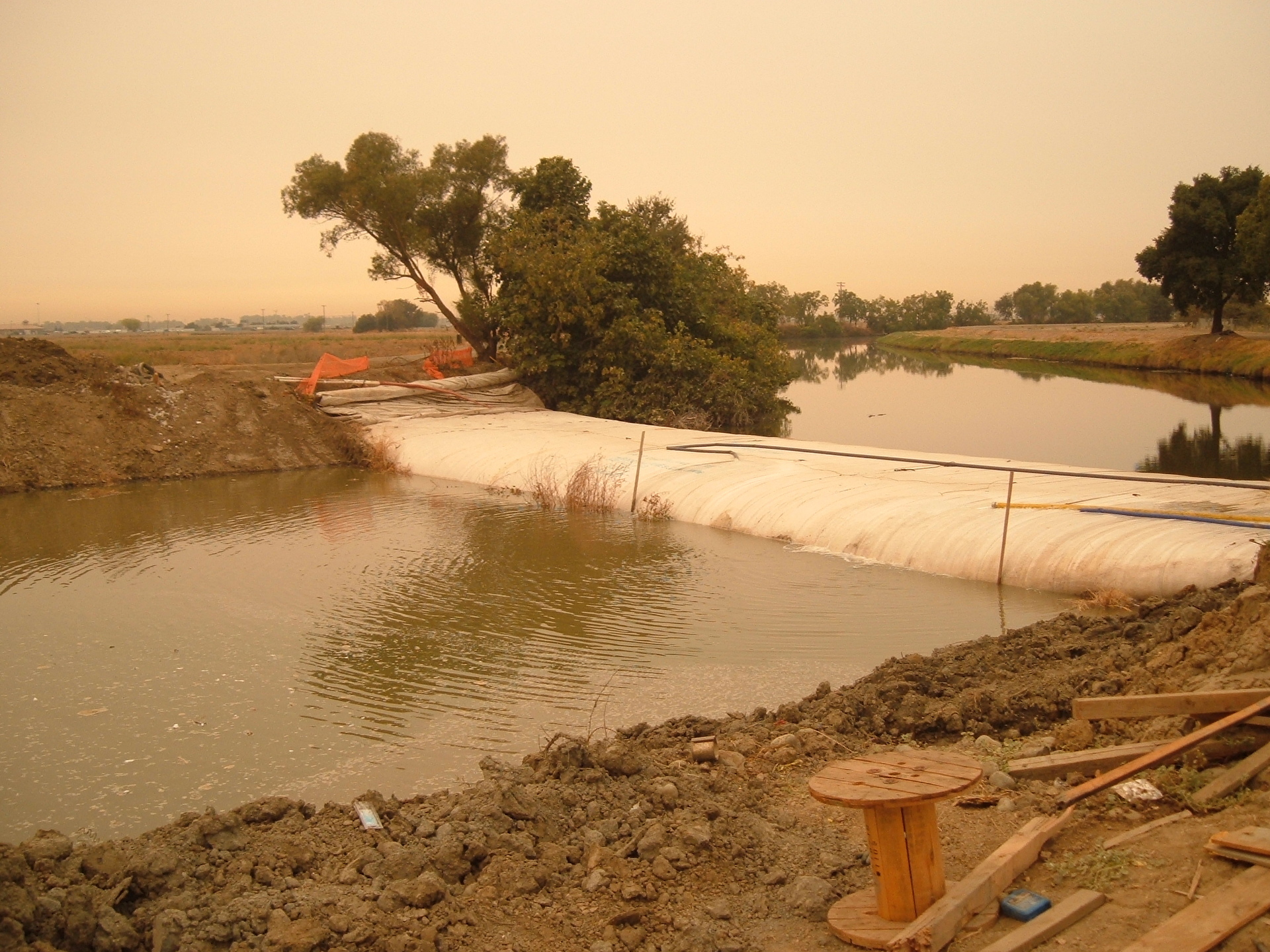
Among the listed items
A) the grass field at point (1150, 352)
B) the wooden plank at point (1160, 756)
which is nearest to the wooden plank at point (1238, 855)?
the wooden plank at point (1160, 756)

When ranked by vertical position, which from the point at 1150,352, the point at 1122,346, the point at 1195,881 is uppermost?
the point at 1122,346

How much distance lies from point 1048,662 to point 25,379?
1914cm

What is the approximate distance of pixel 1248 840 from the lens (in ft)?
10.6

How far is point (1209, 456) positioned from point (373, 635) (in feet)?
57.3

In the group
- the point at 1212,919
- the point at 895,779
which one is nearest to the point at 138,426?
the point at 895,779

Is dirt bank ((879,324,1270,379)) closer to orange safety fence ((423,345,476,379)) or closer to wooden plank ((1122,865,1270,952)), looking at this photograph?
orange safety fence ((423,345,476,379))

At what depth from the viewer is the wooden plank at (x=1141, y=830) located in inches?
141

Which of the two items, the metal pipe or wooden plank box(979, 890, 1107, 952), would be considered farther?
the metal pipe

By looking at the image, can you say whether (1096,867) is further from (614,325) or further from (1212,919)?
(614,325)

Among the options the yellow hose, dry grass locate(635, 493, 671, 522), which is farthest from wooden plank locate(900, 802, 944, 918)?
dry grass locate(635, 493, 671, 522)

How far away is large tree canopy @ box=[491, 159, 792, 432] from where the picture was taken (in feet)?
69.1

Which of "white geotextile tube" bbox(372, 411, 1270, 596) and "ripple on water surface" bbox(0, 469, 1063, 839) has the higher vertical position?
"white geotextile tube" bbox(372, 411, 1270, 596)

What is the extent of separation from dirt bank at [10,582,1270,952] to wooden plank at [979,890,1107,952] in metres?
0.05

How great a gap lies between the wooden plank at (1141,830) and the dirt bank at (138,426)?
16894 mm
